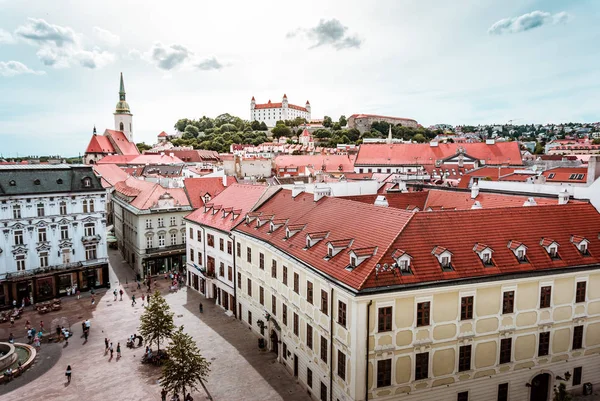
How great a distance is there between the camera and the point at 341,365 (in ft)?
69.6

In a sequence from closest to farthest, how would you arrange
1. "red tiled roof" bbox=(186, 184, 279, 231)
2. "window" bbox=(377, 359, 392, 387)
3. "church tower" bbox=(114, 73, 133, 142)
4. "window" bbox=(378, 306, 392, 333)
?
"window" bbox=(378, 306, 392, 333) < "window" bbox=(377, 359, 392, 387) < "red tiled roof" bbox=(186, 184, 279, 231) < "church tower" bbox=(114, 73, 133, 142)

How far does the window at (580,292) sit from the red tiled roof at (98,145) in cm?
12585

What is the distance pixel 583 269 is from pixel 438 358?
30.5ft

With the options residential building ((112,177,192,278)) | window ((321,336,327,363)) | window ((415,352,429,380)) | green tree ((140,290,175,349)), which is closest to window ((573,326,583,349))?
window ((415,352,429,380))

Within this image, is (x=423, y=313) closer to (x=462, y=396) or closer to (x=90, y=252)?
(x=462, y=396)

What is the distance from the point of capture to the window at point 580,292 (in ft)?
76.5

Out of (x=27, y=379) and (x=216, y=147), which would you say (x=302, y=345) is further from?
(x=216, y=147)

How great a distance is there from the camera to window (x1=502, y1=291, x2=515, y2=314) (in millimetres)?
21734

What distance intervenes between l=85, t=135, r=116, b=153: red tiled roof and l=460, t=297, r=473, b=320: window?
407 ft

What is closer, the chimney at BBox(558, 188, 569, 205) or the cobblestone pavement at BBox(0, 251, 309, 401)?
the cobblestone pavement at BBox(0, 251, 309, 401)

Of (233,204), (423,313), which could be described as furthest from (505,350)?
(233,204)

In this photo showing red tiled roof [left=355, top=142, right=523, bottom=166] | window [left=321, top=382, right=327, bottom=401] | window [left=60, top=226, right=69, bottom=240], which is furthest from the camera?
red tiled roof [left=355, top=142, right=523, bottom=166]

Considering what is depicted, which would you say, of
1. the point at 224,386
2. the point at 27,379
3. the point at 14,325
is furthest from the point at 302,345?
the point at 14,325

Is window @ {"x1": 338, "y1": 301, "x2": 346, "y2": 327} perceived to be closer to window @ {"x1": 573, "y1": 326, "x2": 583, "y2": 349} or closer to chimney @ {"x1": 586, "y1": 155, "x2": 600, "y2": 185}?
window @ {"x1": 573, "y1": 326, "x2": 583, "y2": 349}
